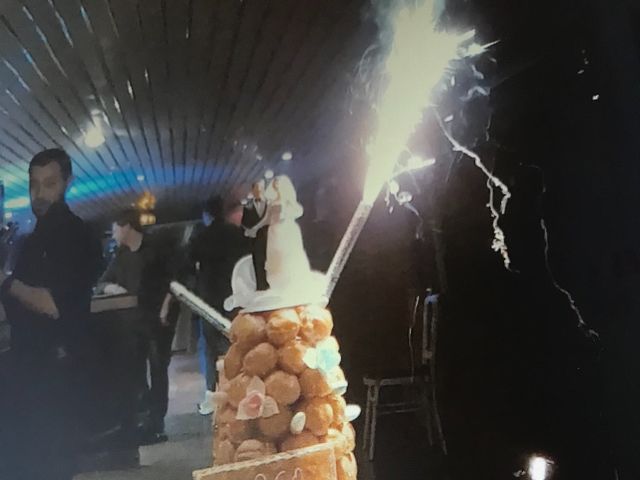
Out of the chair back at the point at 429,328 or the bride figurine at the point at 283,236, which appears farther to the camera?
the chair back at the point at 429,328

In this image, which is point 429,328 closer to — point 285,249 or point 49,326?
point 285,249

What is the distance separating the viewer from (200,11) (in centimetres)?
131

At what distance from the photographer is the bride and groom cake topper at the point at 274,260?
1279 mm

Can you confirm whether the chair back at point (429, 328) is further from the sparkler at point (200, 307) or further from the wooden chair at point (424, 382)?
the sparkler at point (200, 307)

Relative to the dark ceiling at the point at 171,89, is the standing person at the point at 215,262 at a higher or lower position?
lower

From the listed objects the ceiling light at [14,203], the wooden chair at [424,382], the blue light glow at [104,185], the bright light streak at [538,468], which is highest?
the blue light glow at [104,185]

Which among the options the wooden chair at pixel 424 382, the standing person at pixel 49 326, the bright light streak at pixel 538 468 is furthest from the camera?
the bright light streak at pixel 538 468

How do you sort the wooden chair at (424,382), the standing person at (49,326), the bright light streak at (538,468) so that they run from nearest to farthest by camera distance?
the standing person at (49,326), the wooden chair at (424,382), the bright light streak at (538,468)

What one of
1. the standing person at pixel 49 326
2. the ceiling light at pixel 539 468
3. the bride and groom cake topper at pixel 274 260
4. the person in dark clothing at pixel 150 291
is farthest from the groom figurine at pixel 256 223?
the ceiling light at pixel 539 468

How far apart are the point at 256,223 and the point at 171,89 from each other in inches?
10.2

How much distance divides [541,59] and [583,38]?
0.10 metres

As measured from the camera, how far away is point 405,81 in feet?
4.76

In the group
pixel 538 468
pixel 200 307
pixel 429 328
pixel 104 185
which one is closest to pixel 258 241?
pixel 200 307

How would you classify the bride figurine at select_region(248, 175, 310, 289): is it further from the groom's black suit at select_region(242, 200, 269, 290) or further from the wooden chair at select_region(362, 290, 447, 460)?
the wooden chair at select_region(362, 290, 447, 460)
